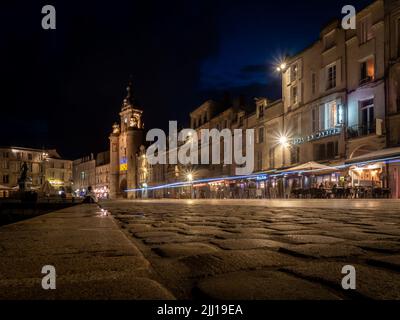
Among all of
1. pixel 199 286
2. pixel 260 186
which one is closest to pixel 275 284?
pixel 199 286

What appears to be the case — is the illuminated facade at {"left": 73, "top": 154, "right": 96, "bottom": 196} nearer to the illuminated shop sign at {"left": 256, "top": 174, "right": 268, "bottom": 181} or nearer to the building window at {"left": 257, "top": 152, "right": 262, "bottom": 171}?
the building window at {"left": 257, "top": 152, "right": 262, "bottom": 171}

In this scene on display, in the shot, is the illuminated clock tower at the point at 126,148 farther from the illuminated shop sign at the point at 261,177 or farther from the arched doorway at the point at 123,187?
the illuminated shop sign at the point at 261,177

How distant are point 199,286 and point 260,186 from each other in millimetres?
34094

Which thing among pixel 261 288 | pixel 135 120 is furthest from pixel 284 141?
pixel 135 120

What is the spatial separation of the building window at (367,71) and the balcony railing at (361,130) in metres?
2.82

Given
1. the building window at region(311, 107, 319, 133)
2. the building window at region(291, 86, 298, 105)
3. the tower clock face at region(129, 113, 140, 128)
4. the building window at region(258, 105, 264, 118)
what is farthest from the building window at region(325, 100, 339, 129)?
the tower clock face at region(129, 113, 140, 128)

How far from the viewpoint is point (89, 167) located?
372 feet

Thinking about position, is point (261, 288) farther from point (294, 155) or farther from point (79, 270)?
point (294, 155)

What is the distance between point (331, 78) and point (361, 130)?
5372 mm

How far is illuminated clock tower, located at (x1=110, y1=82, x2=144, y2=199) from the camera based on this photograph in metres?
85.1

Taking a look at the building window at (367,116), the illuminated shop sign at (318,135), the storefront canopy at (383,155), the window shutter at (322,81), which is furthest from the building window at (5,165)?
the storefront canopy at (383,155)

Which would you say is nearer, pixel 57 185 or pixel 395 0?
pixel 395 0

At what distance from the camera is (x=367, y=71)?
2403 centimetres

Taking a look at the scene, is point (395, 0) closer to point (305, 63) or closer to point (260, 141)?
point (305, 63)
